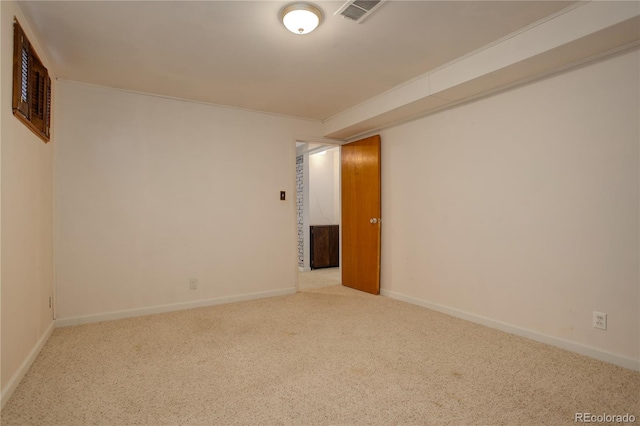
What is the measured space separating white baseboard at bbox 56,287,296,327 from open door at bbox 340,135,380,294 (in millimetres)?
917

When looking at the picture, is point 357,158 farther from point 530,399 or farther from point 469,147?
point 530,399

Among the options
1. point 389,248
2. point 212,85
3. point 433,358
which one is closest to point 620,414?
point 433,358

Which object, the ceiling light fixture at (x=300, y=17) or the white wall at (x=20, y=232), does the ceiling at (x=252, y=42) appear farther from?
the white wall at (x=20, y=232)

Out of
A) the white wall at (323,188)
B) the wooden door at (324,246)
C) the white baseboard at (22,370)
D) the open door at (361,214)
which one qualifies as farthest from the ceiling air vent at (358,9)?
the white wall at (323,188)

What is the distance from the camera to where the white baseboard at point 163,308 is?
3.21m

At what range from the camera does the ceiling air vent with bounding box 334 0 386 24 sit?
205 centimetres

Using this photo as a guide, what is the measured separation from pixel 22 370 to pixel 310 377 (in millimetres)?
1790

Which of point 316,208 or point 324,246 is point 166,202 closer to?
point 324,246

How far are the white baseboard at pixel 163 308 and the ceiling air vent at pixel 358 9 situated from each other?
Answer: 125 inches

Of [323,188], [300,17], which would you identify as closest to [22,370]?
[300,17]

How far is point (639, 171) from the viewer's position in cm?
219

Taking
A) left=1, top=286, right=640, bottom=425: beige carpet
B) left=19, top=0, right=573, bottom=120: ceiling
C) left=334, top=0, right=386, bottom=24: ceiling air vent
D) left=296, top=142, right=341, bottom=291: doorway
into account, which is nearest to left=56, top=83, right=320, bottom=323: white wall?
left=19, top=0, right=573, bottom=120: ceiling

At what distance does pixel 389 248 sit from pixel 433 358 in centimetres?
189

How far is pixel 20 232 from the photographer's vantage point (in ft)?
6.97
